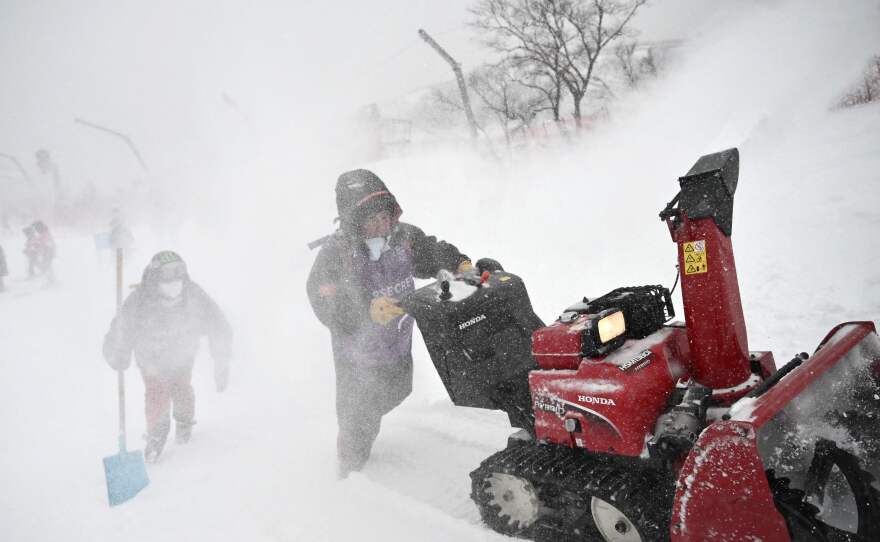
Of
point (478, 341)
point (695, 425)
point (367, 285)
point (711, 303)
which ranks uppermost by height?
point (367, 285)

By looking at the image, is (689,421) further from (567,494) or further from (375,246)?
Answer: (375,246)

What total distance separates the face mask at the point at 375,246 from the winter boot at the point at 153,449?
3197mm

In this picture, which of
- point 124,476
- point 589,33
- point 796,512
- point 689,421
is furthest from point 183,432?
point 589,33

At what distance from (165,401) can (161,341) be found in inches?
24.5

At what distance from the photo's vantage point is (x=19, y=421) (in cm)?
743

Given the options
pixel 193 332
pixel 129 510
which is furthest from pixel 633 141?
pixel 129 510

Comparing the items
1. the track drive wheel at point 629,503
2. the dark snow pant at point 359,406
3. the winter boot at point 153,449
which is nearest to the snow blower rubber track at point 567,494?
the track drive wheel at point 629,503

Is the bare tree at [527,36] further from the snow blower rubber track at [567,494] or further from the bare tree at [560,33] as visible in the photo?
the snow blower rubber track at [567,494]

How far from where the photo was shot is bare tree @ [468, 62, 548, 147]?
2018cm

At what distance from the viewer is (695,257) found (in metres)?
2.30

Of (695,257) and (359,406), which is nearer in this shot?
(695,257)

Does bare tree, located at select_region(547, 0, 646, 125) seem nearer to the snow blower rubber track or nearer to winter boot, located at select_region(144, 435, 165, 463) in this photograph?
winter boot, located at select_region(144, 435, 165, 463)

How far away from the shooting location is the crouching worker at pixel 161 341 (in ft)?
17.8

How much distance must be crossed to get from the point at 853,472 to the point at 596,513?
1.03m
